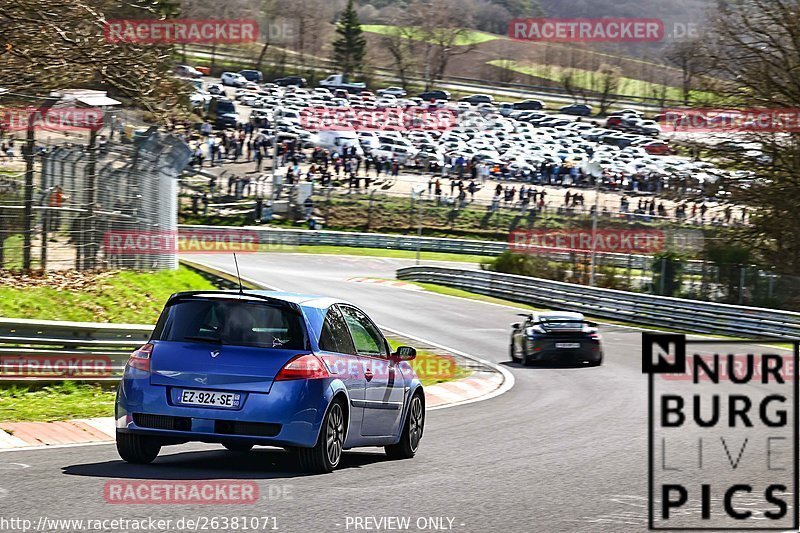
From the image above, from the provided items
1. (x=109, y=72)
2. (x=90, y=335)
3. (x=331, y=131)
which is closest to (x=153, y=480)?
(x=90, y=335)

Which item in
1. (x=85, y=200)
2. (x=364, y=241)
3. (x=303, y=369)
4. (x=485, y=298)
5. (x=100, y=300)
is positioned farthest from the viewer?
(x=364, y=241)

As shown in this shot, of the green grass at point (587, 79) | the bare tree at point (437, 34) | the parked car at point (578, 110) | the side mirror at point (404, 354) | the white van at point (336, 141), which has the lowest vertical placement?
the side mirror at point (404, 354)

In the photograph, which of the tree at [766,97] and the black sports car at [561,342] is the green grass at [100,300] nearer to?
the black sports car at [561,342]

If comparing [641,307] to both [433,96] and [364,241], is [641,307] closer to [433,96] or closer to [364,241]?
[364,241]

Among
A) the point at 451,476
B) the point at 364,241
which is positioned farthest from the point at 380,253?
the point at 451,476

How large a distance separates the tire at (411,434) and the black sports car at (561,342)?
13.1m

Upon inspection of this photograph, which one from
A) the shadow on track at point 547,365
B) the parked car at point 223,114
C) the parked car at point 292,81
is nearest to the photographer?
the shadow on track at point 547,365

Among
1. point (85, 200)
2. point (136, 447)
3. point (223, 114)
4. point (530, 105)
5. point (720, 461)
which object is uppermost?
point (530, 105)

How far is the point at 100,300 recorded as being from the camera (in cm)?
1788

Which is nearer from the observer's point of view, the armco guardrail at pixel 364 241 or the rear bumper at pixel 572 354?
the rear bumper at pixel 572 354

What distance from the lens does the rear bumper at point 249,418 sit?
8.45 metres

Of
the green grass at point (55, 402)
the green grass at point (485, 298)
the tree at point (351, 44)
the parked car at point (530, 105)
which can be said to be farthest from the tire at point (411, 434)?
the tree at point (351, 44)

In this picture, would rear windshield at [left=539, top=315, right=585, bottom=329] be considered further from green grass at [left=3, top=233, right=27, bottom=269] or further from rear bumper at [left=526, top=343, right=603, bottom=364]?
green grass at [left=3, top=233, right=27, bottom=269]

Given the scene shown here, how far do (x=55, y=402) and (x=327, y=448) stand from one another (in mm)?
5114
